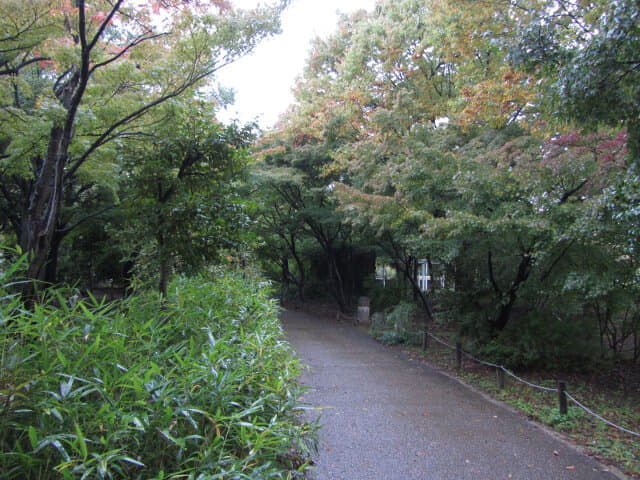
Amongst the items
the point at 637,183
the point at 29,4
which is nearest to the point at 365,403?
the point at 637,183

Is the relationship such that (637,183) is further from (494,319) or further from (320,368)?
(320,368)

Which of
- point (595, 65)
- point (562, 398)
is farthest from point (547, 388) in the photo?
point (595, 65)

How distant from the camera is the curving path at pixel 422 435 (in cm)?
415

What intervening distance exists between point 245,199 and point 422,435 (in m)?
4.90

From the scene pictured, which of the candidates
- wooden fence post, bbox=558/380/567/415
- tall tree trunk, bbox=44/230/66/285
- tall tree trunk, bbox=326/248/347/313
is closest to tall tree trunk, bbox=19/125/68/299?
wooden fence post, bbox=558/380/567/415

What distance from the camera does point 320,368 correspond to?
28.0ft

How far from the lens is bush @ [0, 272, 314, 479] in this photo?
1.71 m

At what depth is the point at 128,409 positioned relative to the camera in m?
1.99

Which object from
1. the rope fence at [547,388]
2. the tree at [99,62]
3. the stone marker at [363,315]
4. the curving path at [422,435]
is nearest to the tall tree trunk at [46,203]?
the tree at [99,62]

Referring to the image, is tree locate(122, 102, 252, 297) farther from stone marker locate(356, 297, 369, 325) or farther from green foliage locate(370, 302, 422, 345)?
stone marker locate(356, 297, 369, 325)

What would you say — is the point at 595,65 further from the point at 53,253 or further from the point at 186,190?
the point at 53,253

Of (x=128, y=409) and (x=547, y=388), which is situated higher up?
(x=128, y=409)

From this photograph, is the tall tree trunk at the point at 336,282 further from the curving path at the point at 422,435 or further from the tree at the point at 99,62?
the tree at the point at 99,62

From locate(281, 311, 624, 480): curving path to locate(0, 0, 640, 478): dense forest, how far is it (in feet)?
5.63
